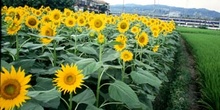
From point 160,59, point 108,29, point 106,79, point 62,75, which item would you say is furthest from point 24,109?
point 108,29

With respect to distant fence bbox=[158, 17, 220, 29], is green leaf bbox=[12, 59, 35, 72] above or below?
above

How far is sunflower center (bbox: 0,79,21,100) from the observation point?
0.91 metres

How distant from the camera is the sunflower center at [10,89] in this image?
0.91 metres

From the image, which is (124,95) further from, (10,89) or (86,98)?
(10,89)

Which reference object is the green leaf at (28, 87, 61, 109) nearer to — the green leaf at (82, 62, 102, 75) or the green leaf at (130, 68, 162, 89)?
the green leaf at (82, 62, 102, 75)

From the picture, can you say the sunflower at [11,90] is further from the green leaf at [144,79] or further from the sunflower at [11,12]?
the sunflower at [11,12]

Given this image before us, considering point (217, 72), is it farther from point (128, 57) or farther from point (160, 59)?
point (128, 57)

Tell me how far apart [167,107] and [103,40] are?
110 inches

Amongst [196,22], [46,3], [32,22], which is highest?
[46,3]

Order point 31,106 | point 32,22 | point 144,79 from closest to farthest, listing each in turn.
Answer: point 31,106 < point 144,79 < point 32,22

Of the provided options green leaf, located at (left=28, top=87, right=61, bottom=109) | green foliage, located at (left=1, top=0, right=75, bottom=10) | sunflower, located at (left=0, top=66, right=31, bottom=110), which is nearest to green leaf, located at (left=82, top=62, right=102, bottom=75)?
green leaf, located at (left=28, top=87, right=61, bottom=109)

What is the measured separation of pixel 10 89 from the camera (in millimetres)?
927

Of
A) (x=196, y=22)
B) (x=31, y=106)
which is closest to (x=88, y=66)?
(x=31, y=106)

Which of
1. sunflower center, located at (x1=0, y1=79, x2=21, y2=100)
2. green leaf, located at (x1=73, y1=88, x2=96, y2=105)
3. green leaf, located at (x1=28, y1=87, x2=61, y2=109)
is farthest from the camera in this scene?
green leaf, located at (x1=73, y1=88, x2=96, y2=105)
